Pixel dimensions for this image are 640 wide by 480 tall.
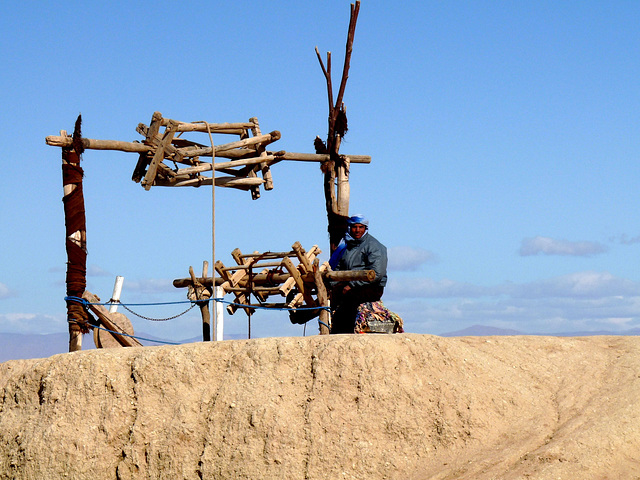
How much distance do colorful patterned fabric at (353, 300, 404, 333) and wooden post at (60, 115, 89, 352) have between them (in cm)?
414

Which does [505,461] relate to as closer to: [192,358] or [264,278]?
[192,358]

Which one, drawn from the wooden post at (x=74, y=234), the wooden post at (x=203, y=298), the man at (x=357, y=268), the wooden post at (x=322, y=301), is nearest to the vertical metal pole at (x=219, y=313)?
the wooden post at (x=203, y=298)

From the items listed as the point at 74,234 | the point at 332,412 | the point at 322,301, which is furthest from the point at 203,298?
the point at 332,412

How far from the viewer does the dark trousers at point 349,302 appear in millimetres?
10648

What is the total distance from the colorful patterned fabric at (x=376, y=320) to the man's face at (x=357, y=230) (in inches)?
45.4

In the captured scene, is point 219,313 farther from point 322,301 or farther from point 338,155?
point 338,155

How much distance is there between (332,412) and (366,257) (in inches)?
138

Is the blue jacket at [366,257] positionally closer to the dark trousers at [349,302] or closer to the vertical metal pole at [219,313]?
the dark trousers at [349,302]

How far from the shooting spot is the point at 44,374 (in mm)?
9172

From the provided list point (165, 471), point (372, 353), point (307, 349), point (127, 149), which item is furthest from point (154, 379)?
point (127, 149)

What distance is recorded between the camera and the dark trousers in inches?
419

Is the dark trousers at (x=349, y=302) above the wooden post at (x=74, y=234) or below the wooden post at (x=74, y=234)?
below

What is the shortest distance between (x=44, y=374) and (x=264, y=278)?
4.67 metres

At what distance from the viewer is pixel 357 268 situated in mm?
11086
